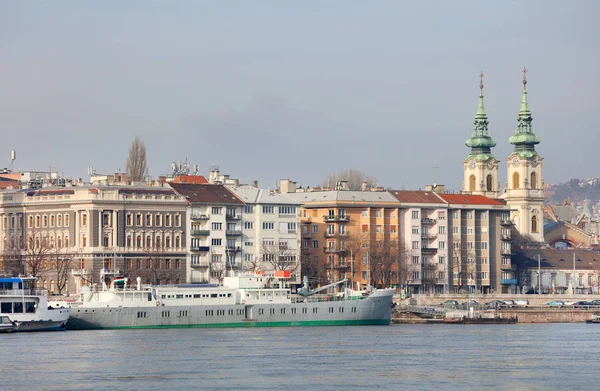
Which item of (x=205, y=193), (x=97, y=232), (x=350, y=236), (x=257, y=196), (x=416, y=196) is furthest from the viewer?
(x=416, y=196)

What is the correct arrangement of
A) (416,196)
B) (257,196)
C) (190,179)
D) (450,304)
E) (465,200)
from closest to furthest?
(450,304), (257,196), (190,179), (416,196), (465,200)

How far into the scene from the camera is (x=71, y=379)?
85.6 meters

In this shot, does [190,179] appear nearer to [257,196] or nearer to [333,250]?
[257,196]

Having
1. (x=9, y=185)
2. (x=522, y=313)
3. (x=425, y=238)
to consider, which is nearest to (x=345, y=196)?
(x=425, y=238)

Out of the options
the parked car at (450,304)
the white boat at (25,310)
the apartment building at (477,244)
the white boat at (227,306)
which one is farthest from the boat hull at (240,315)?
the apartment building at (477,244)

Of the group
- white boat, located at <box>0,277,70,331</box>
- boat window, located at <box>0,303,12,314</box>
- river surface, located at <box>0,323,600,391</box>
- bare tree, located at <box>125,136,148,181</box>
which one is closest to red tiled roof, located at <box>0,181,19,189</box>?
bare tree, located at <box>125,136,148,181</box>

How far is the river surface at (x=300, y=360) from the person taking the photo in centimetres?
8425

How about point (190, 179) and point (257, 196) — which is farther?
point (190, 179)

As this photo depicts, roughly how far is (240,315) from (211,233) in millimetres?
35349

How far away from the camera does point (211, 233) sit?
170 metres

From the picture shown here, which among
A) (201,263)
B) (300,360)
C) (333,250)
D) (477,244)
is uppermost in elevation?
(477,244)

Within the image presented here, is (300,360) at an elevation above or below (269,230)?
below

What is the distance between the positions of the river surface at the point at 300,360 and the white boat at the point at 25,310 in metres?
3.38

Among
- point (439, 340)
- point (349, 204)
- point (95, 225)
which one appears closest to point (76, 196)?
point (95, 225)
